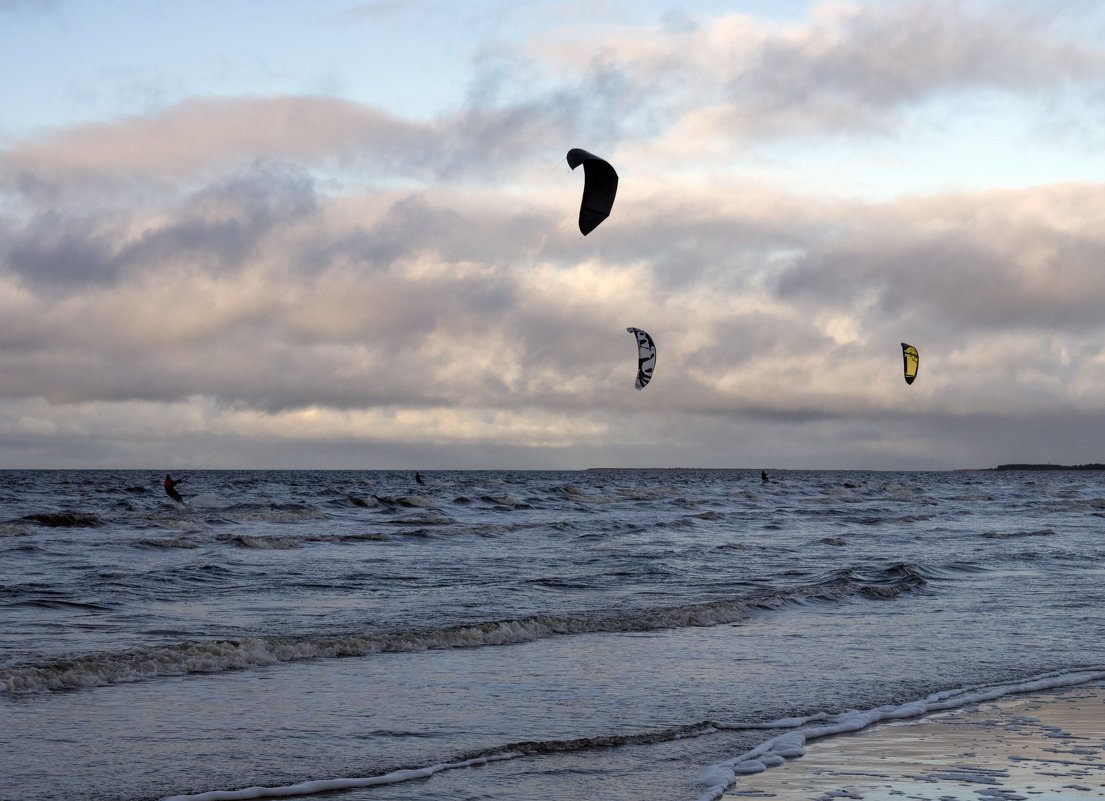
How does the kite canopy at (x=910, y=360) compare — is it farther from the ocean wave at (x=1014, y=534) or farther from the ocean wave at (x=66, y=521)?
the ocean wave at (x=66, y=521)

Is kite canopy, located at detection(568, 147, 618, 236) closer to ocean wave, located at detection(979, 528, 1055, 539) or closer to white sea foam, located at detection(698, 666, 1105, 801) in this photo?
white sea foam, located at detection(698, 666, 1105, 801)

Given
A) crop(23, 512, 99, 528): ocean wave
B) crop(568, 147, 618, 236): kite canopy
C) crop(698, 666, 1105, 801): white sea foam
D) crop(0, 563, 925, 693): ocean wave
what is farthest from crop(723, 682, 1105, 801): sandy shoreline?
crop(23, 512, 99, 528): ocean wave

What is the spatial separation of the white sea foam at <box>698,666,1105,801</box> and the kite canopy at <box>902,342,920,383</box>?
2417 centimetres

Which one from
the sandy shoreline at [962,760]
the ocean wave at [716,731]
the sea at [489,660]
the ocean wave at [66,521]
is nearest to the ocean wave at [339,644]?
the sea at [489,660]

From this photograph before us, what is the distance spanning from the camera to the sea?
6.08m

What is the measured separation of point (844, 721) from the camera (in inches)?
291

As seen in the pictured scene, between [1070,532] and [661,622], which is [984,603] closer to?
[661,622]

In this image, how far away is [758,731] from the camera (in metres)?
7.11

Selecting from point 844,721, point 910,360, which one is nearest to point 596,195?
point 844,721

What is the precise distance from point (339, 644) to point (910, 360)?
27.3 meters

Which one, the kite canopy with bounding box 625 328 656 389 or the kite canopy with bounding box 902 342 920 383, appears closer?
the kite canopy with bounding box 625 328 656 389

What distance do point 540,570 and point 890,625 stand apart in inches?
285

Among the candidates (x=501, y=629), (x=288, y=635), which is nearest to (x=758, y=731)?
(x=501, y=629)

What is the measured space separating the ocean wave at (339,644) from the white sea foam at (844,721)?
3.84 meters
